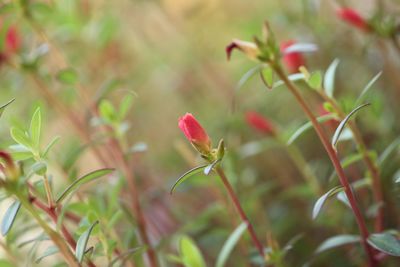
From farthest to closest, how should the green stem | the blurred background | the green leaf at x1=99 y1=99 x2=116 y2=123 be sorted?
1. the blurred background
2. the green leaf at x1=99 y1=99 x2=116 y2=123
3. the green stem

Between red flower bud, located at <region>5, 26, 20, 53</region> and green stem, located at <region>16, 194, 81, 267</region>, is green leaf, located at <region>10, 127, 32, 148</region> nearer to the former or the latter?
green stem, located at <region>16, 194, 81, 267</region>

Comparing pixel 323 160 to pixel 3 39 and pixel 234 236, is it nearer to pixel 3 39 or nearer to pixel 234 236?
pixel 234 236

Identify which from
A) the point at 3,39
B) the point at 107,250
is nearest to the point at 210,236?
the point at 107,250

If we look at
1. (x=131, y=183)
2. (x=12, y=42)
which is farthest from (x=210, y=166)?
(x=12, y=42)

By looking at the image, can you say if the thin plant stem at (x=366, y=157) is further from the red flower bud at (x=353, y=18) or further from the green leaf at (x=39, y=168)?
the green leaf at (x=39, y=168)

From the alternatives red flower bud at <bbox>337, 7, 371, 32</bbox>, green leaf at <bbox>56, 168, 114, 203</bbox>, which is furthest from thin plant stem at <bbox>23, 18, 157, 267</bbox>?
red flower bud at <bbox>337, 7, 371, 32</bbox>

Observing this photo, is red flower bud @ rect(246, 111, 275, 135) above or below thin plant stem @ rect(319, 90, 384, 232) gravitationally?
above

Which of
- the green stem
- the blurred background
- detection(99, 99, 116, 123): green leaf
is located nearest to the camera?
the green stem
